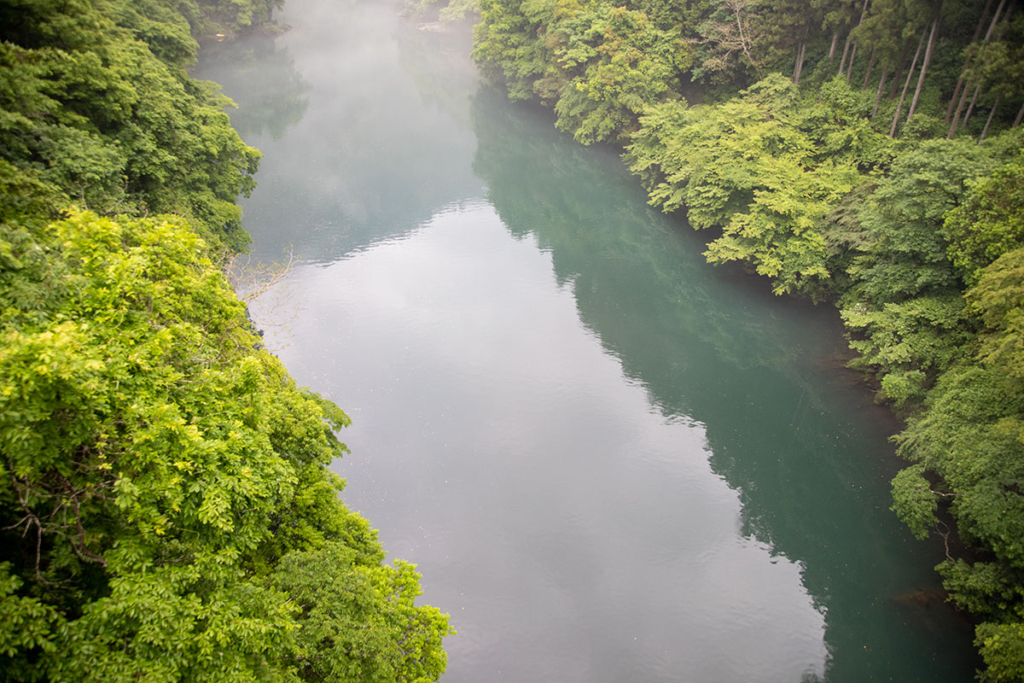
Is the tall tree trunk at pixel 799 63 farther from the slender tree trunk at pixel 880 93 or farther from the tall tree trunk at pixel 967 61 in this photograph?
the tall tree trunk at pixel 967 61

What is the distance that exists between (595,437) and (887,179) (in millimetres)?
11634

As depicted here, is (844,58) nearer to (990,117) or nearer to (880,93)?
(880,93)

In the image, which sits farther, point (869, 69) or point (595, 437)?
point (869, 69)

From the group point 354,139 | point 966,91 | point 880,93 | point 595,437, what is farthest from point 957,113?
point 354,139

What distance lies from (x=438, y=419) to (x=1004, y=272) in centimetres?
1431

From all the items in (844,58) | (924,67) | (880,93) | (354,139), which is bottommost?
(924,67)

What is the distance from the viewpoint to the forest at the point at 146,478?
5.25 meters

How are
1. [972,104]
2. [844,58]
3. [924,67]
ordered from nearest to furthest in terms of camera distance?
[972,104], [924,67], [844,58]

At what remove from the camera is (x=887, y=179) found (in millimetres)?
17344

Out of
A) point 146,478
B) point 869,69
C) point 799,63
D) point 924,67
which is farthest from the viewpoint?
point 799,63

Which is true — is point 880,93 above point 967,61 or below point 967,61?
above

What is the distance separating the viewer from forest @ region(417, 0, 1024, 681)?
39.5 ft

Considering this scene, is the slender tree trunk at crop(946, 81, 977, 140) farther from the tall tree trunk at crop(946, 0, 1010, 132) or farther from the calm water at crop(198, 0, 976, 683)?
the calm water at crop(198, 0, 976, 683)

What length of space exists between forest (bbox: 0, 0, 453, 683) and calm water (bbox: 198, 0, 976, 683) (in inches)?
197
